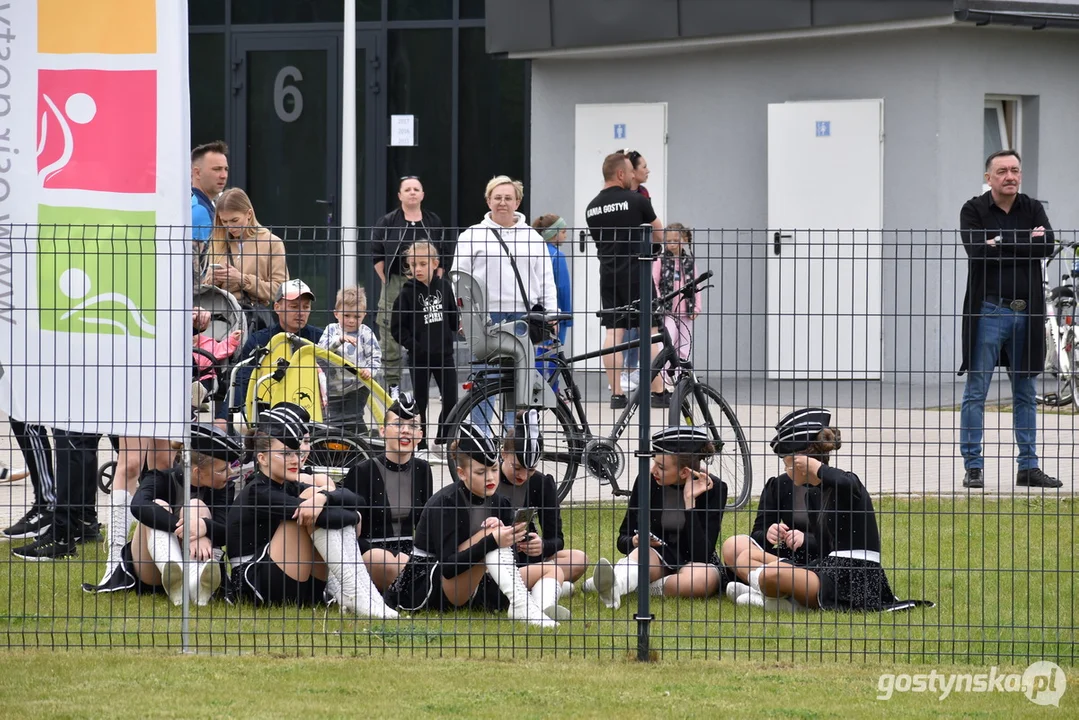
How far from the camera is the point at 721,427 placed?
8.04 m

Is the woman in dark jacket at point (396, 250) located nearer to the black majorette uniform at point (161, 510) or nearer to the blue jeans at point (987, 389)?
the black majorette uniform at point (161, 510)

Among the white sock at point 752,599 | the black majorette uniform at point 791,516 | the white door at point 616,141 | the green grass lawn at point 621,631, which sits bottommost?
the green grass lawn at point 621,631

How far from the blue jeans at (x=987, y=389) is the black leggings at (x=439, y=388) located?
214 cm

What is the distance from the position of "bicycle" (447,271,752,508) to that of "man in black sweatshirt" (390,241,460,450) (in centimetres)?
13

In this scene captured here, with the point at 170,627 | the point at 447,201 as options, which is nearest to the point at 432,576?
the point at 170,627

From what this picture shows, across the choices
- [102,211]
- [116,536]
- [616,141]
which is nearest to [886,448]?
[116,536]

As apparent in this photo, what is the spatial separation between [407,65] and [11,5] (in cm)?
1436

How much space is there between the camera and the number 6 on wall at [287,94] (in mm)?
20844

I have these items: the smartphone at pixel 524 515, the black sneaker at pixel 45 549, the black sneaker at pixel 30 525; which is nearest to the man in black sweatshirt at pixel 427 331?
the smartphone at pixel 524 515

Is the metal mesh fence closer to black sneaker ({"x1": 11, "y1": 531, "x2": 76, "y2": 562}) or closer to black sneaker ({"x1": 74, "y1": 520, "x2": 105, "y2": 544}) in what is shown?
black sneaker ({"x1": 11, "y1": 531, "x2": 76, "y2": 562})

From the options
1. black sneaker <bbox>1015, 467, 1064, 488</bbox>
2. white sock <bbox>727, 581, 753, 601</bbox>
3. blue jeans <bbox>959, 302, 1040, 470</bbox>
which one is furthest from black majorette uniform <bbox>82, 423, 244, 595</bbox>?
black sneaker <bbox>1015, 467, 1064, 488</bbox>

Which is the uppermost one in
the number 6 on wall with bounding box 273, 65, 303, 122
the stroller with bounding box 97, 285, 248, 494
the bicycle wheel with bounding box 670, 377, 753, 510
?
the number 6 on wall with bounding box 273, 65, 303, 122

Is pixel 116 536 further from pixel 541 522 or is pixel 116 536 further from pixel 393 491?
pixel 541 522

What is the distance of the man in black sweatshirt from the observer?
21.8ft
